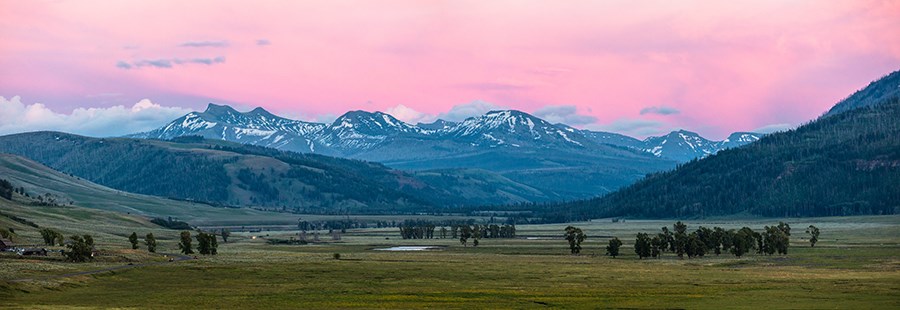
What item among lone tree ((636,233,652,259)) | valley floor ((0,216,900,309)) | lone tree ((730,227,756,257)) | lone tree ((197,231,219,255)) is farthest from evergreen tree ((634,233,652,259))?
lone tree ((197,231,219,255))

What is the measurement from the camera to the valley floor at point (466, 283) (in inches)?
3917

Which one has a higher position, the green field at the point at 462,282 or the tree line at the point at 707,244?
the tree line at the point at 707,244

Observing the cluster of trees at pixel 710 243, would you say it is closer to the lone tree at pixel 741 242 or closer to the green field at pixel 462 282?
the lone tree at pixel 741 242

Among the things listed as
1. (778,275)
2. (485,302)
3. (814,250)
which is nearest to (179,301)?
(485,302)

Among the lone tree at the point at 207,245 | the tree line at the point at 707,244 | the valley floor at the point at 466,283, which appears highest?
the tree line at the point at 707,244

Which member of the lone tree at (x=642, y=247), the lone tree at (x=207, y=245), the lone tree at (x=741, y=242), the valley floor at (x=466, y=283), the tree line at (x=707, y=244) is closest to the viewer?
the valley floor at (x=466, y=283)

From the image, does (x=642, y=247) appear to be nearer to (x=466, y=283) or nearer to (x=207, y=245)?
(x=466, y=283)

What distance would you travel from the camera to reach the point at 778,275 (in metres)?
130

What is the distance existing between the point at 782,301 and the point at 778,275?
33.7m

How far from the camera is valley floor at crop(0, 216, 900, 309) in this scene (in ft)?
326

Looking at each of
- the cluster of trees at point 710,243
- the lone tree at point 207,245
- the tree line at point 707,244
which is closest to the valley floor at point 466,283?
the cluster of trees at point 710,243

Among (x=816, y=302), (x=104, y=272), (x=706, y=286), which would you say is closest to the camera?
(x=816, y=302)

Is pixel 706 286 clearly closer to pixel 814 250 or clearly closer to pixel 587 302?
pixel 587 302

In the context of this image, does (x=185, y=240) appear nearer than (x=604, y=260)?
No
